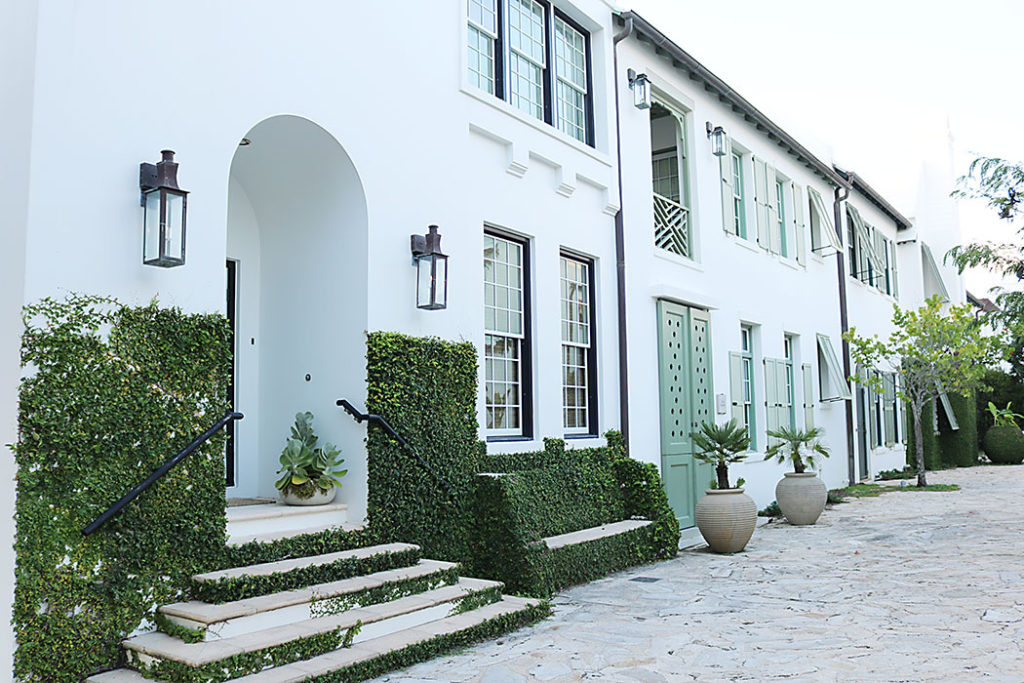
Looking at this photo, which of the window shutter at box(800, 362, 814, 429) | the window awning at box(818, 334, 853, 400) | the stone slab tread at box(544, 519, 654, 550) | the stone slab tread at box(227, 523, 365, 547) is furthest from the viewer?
the window awning at box(818, 334, 853, 400)

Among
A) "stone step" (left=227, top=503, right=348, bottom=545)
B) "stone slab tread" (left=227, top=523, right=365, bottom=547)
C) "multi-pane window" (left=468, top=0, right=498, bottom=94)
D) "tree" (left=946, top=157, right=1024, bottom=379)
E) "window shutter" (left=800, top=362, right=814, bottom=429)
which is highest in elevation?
"multi-pane window" (left=468, top=0, right=498, bottom=94)

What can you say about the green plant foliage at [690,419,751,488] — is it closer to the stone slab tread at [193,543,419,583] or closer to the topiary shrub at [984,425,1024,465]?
the stone slab tread at [193,543,419,583]

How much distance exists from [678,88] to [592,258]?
133 inches

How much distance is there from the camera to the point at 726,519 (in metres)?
8.85

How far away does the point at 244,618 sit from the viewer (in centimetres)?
A: 455

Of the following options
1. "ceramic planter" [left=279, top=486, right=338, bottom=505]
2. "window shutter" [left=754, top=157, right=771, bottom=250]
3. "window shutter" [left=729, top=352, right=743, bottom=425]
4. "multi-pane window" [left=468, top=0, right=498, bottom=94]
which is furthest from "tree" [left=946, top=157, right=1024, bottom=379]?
"ceramic planter" [left=279, top=486, right=338, bottom=505]

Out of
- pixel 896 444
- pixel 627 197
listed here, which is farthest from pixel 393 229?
pixel 896 444

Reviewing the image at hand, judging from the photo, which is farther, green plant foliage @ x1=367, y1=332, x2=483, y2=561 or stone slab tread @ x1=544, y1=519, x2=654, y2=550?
stone slab tread @ x1=544, y1=519, x2=654, y2=550

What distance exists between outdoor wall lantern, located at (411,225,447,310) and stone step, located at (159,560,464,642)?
2.12m

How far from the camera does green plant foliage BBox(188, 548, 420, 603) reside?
4.73 m

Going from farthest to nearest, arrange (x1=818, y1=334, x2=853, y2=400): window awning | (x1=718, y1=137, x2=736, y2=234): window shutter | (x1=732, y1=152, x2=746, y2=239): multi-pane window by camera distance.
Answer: (x1=818, y1=334, x2=853, y2=400): window awning
(x1=732, y1=152, x2=746, y2=239): multi-pane window
(x1=718, y1=137, x2=736, y2=234): window shutter

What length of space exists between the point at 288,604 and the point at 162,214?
2.31m

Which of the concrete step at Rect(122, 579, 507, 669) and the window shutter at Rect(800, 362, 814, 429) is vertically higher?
the window shutter at Rect(800, 362, 814, 429)

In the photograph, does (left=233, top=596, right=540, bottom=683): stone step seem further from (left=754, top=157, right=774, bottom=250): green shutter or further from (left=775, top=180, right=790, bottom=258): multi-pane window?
(left=775, top=180, right=790, bottom=258): multi-pane window
